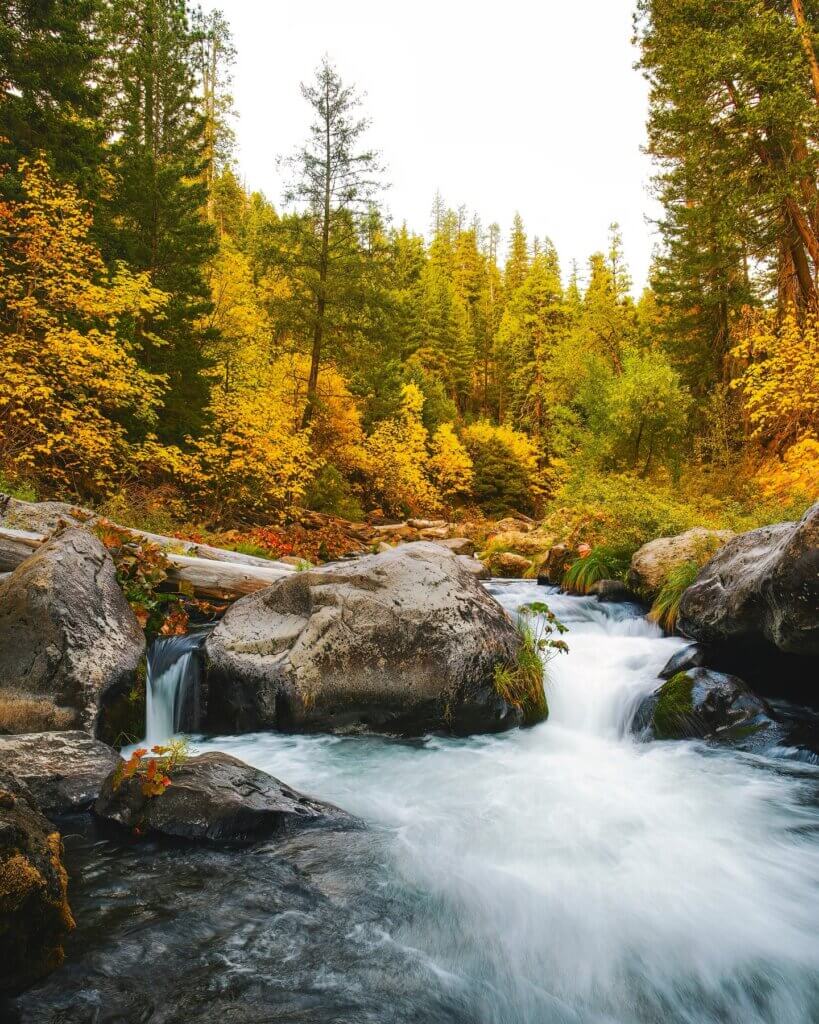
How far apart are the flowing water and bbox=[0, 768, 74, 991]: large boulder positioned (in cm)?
13

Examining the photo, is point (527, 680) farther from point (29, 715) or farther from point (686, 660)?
point (29, 715)

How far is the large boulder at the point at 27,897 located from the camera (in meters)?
2.17

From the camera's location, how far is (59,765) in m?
4.00

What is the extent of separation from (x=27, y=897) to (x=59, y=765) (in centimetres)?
Result: 205

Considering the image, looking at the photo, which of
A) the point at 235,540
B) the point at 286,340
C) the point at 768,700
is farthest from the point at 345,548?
the point at 768,700

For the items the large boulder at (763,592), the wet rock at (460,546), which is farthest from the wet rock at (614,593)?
the wet rock at (460,546)

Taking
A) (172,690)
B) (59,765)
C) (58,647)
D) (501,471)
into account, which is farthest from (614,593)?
(501,471)

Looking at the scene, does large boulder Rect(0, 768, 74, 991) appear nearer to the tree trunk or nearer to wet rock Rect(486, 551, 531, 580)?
wet rock Rect(486, 551, 531, 580)

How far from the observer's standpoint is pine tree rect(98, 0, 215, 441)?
15617 mm

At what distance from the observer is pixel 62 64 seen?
13008mm

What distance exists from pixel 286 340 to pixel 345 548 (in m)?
9.66

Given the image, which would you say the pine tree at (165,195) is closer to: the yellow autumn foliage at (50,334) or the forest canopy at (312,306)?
the forest canopy at (312,306)

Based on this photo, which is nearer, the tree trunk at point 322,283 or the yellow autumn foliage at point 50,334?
the yellow autumn foliage at point 50,334

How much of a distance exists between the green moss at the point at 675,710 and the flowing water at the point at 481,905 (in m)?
0.38
